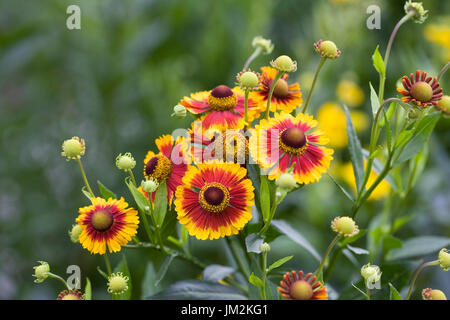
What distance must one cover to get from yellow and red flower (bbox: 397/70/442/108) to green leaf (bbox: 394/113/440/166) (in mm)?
36

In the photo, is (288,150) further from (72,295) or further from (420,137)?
(72,295)

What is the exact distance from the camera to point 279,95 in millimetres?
679

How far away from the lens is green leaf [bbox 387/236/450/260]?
0.83 meters

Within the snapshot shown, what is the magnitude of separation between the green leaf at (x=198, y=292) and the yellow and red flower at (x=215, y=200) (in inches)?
5.1

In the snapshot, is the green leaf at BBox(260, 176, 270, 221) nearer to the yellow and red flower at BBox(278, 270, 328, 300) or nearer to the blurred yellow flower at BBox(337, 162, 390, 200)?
the yellow and red flower at BBox(278, 270, 328, 300)

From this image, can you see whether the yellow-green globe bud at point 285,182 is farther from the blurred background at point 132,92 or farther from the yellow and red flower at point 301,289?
the blurred background at point 132,92

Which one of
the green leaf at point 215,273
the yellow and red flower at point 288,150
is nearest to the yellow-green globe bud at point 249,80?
the yellow and red flower at point 288,150

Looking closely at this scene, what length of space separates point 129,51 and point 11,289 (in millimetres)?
1004

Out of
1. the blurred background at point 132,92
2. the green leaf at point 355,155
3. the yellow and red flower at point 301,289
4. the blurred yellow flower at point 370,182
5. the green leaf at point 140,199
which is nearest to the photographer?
the yellow and red flower at point 301,289

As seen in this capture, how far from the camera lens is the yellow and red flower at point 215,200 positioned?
58 cm

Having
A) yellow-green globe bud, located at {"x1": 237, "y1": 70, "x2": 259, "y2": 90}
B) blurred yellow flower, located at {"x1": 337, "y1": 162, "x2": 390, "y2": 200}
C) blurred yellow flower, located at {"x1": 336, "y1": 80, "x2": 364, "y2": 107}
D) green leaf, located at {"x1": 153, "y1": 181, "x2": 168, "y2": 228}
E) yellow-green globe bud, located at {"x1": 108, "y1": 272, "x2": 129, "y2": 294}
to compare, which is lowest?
yellow-green globe bud, located at {"x1": 108, "y1": 272, "x2": 129, "y2": 294}

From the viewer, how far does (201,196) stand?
0.59 m

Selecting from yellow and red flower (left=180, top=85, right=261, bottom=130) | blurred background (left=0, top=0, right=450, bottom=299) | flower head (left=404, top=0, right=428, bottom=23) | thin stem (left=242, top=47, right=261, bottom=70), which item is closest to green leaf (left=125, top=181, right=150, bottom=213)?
yellow and red flower (left=180, top=85, right=261, bottom=130)
